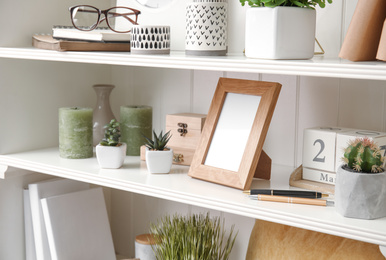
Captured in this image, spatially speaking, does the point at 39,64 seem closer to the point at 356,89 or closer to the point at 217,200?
the point at 217,200

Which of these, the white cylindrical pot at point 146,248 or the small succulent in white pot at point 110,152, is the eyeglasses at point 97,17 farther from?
the white cylindrical pot at point 146,248

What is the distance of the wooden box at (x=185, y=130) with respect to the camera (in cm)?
118

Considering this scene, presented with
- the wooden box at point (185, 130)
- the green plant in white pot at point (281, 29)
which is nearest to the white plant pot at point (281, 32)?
the green plant in white pot at point (281, 29)

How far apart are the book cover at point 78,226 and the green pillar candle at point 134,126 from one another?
196 millimetres

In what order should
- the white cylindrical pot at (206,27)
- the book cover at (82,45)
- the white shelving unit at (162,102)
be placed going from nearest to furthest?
the white shelving unit at (162,102) < the white cylindrical pot at (206,27) < the book cover at (82,45)

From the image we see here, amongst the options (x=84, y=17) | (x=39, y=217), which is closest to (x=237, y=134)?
(x=84, y=17)

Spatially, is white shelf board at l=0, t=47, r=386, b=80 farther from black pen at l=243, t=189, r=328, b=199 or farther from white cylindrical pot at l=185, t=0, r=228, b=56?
black pen at l=243, t=189, r=328, b=199

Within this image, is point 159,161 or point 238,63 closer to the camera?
point 238,63

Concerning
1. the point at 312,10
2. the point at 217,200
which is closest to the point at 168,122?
the point at 217,200

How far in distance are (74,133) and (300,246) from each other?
576 millimetres

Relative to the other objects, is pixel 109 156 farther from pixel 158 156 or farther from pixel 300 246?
pixel 300 246

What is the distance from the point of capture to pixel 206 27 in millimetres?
987

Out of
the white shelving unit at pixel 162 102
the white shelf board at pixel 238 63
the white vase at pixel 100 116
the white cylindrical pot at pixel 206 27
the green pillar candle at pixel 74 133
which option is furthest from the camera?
the white vase at pixel 100 116

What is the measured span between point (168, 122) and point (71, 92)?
0.33m
